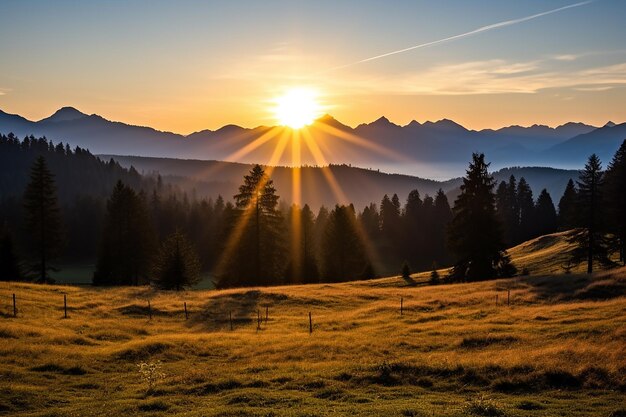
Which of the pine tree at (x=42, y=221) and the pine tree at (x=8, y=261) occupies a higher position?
the pine tree at (x=42, y=221)

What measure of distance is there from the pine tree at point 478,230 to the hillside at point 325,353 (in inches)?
363

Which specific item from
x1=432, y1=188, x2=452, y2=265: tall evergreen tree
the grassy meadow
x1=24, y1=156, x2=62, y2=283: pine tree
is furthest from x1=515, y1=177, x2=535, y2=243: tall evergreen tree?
x1=24, y1=156, x2=62, y2=283: pine tree

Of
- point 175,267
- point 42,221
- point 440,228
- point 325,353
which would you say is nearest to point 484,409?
point 325,353

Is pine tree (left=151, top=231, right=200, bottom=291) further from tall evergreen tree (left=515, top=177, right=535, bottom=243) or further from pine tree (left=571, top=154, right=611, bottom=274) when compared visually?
tall evergreen tree (left=515, top=177, right=535, bottom=243)

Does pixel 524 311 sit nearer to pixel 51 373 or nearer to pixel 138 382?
pixel 138 382

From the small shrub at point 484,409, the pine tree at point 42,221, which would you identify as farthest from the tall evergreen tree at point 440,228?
the small shrub at point 484,409

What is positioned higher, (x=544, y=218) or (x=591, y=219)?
(x=591, y=219)

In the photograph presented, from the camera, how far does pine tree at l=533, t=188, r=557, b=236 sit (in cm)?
12762

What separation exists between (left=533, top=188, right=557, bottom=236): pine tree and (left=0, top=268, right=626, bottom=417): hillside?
85015 millimetres

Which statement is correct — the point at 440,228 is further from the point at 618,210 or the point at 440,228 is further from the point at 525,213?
the point at 618,210

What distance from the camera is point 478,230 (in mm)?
57062

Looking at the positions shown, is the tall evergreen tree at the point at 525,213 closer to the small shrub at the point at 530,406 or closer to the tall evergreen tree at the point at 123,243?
the tall evergreen tree at the point at 123,243

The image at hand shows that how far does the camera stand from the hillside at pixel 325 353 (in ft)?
63.6

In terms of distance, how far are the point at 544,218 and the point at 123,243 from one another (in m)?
102
